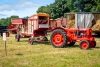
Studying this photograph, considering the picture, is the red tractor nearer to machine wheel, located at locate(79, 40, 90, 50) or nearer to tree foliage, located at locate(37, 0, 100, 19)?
machine wheel, located at locate(79, 40, 90, 50)

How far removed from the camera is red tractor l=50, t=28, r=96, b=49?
47.7 ft

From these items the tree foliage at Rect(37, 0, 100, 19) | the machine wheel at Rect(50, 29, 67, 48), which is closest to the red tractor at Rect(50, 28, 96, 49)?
the machine wheel at Rect(50, 29, 67, 48)

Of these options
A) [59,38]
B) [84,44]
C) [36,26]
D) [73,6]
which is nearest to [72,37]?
[59,38]

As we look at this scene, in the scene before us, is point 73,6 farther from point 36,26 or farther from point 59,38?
point 59,38

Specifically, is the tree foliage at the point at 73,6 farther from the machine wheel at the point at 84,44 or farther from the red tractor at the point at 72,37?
the machine wheel at the point at 84,44

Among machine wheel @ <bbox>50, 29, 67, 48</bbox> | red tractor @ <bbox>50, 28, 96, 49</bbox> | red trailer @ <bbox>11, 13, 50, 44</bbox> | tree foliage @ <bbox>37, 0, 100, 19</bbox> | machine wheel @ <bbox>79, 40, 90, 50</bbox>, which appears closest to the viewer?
machine wheel @ <bbox>79, 40, 90, 50</bbox>

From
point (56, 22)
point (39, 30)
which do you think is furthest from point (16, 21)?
point (56, 22)

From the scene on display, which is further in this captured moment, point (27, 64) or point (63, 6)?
point (63, 6)

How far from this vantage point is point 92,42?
1471 cm

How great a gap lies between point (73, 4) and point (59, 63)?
37203 millimetres

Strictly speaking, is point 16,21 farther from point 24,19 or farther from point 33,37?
point 33,37

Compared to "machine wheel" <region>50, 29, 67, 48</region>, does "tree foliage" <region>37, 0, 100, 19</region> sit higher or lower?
higher

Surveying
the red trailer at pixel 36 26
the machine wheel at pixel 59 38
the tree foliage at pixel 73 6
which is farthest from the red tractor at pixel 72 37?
the tree foliage at pixel 73 6

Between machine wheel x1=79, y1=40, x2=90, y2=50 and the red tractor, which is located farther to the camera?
the red tractor
